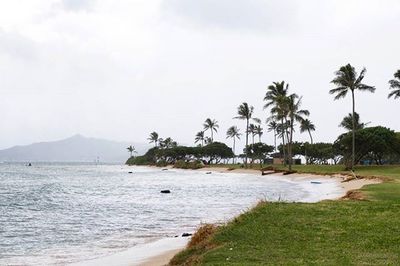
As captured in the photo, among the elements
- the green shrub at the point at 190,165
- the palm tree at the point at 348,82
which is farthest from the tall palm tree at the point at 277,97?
the green shrub at the point at 190,165

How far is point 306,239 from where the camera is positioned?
15.1 metres

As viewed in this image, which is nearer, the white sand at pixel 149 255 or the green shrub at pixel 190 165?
the white sand at pixel 149 255

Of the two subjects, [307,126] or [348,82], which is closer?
[348,82]

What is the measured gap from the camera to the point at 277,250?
13.6 meters

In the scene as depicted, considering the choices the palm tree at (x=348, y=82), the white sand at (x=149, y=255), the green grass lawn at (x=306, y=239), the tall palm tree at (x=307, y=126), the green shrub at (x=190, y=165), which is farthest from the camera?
the green shrub at (x=190, y=165)

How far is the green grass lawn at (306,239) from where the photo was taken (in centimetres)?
1246

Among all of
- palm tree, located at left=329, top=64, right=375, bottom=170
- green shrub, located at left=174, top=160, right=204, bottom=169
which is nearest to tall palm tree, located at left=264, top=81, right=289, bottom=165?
palm tree, located at left=329, top=64, right=375, bottom=170

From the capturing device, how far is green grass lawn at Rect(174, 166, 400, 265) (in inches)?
491

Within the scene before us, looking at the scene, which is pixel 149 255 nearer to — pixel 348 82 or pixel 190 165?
pixel 348 82

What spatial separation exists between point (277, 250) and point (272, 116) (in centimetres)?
9236

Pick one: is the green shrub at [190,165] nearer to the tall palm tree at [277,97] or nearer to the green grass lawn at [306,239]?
the tall palm tree at [277,97]

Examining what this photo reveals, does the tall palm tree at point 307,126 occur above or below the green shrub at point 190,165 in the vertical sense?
above

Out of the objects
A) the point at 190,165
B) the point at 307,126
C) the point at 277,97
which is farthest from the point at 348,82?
the point at 190,165

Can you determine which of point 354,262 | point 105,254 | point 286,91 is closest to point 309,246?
point 354,262
